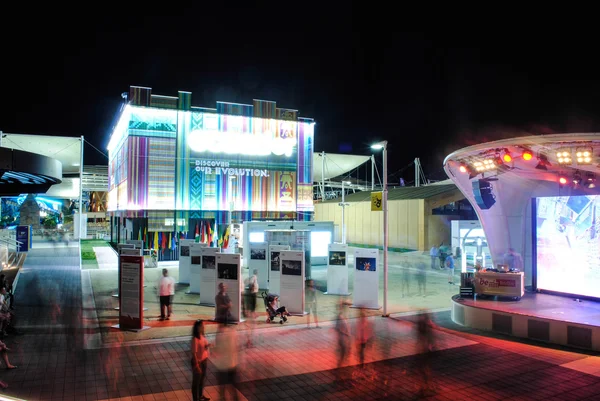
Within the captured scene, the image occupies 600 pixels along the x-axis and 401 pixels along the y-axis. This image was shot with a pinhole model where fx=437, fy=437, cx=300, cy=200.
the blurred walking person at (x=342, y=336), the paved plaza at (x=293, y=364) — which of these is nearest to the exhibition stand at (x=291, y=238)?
the blurred walking person at (x=342, y=336)

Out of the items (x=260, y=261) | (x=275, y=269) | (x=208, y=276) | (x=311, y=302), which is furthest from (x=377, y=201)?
(x=260, y=261)

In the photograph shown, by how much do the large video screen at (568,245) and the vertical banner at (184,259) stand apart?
1342cm

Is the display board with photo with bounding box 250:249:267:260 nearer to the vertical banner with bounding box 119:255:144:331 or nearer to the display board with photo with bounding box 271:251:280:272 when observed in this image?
the display board with photo with bounding box 271:251:280:272

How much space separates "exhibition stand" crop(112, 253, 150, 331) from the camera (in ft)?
36.7

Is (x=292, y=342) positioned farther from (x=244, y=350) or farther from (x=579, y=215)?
(x=579, y=215)

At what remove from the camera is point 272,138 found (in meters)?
32.5

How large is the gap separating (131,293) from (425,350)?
7.42m

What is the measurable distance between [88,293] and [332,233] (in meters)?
13.4

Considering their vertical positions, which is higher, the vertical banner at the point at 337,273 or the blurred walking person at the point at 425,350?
the vertical banner at the point at 337,273

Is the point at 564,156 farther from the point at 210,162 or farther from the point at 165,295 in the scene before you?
the point at 210,162

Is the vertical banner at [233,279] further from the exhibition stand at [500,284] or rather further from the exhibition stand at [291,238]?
the exhibition stand at [291,238]

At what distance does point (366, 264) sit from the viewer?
47.1 feet

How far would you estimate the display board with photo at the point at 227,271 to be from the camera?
1217 cm

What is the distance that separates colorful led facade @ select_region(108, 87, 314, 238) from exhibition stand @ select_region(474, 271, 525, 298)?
55.1 ft
